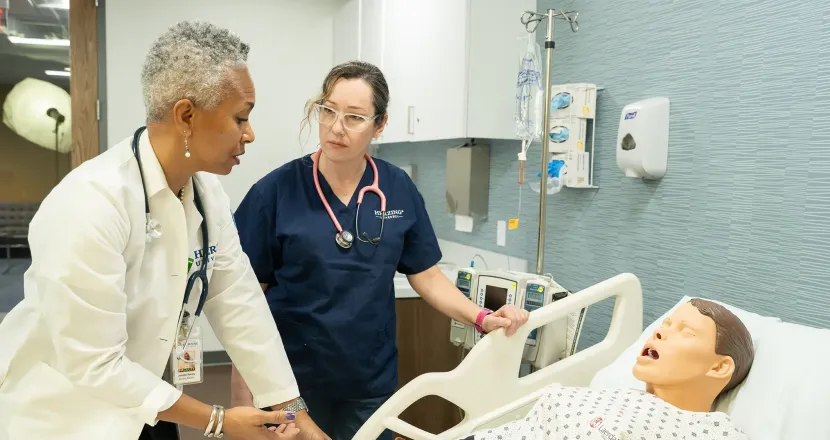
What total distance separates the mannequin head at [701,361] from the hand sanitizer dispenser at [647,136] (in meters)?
0.62

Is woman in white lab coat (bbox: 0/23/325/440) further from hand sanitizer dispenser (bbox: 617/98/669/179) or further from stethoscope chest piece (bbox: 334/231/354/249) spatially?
hand sanitizer dispenser (bbox: 617/98/669/179)

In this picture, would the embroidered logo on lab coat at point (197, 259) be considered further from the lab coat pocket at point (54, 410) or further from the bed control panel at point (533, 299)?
the bed control panel at point (533, 299)

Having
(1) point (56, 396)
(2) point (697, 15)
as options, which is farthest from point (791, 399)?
(1) point (56, 396)

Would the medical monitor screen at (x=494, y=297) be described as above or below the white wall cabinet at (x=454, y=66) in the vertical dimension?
below

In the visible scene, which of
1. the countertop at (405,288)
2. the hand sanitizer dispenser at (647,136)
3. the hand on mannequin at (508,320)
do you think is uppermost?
the hand sanitizer dispenser at (647,136)

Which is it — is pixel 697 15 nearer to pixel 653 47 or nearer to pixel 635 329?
pixel 653 47

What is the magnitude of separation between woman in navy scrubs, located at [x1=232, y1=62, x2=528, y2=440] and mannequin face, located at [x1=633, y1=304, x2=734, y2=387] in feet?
1.09

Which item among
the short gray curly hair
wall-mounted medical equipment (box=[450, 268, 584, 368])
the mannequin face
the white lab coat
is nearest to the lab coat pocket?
the white lab coat

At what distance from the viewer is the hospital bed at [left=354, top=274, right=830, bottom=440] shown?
1362mm

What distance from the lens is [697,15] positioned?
1.93 meters

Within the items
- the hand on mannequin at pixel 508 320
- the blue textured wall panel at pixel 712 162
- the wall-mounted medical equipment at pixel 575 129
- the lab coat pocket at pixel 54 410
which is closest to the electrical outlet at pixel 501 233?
the blue textured wall panel at pixel 712 162

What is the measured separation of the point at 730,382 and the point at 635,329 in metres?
0.39

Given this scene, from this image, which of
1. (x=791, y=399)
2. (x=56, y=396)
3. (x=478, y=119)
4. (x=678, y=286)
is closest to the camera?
(x=56, y=396)

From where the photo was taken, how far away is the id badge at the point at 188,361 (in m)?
1.44
